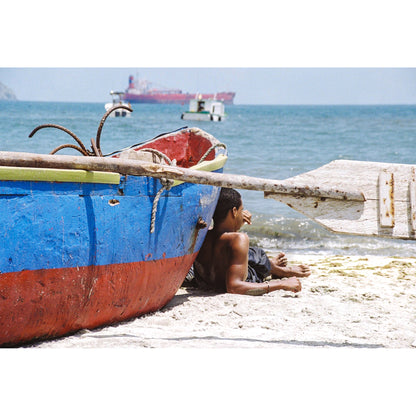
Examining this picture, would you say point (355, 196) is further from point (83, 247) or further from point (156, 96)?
point (156, 96)

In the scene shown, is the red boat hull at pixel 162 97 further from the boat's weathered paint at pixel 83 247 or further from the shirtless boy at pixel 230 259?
the boat's weathered paint at pixel 83 247

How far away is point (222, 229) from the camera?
13.7 feet

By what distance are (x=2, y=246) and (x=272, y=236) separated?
573 cm

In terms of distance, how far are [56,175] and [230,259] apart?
1690mm

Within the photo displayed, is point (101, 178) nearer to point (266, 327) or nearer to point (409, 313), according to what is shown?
point (266, 327)

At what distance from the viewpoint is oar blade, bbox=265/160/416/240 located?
3.07 meters

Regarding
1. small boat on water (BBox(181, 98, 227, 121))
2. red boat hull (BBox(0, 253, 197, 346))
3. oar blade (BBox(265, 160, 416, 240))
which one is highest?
small boat on water (BBox(181, 98, 227, 121))

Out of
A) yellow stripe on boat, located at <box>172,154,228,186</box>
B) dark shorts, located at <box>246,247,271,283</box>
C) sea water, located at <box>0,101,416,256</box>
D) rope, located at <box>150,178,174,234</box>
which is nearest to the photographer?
rope, located at <box>150,178,174,234</box>

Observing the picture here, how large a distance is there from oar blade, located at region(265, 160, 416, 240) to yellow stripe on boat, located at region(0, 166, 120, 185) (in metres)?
0.95

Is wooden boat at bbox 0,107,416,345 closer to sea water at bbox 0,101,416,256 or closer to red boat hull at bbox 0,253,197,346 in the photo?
red boat hull at bbox 0,253,197,346

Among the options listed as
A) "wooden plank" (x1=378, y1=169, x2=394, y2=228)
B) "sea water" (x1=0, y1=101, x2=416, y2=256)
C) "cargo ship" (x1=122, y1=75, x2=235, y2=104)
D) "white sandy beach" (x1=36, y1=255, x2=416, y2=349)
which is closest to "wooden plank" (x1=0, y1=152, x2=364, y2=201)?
"wooden plank" (x1=378, y1=169, x2=394, y2=228)

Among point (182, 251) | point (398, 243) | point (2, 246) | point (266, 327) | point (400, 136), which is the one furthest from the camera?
point (400, 136)

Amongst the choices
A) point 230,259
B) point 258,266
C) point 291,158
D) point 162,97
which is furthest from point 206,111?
point 162,97

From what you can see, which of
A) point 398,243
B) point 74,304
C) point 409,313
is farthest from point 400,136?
point 74,304
